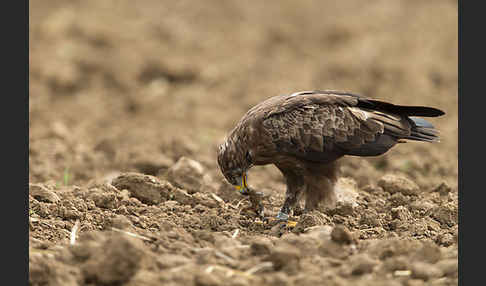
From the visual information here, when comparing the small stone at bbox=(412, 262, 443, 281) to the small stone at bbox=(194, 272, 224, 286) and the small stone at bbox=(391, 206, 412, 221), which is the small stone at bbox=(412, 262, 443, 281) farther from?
the small stone at bbox=(391, 206, 412, 221)

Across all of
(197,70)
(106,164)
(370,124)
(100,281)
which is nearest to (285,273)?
(100,281)

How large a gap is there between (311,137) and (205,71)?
10.6 m

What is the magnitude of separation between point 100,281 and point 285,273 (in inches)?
55.1

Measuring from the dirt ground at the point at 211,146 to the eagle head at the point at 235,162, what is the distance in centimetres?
42

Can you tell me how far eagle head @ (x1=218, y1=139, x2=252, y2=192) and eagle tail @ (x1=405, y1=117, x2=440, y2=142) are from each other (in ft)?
6.10

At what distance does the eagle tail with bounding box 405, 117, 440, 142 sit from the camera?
800 cm

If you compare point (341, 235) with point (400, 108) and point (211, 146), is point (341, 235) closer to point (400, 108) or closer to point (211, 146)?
point (400, 108)

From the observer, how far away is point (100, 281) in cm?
543

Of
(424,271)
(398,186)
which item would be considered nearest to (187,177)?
(398,186)

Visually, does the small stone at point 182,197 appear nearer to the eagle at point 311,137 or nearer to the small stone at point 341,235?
the eagle at point 311,137

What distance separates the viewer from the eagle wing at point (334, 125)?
754cm

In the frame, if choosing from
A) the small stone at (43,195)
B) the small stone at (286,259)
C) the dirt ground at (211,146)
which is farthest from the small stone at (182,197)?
the small stone at (286,259)

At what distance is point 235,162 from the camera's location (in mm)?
7586

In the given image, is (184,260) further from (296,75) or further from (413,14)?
(413,14)
